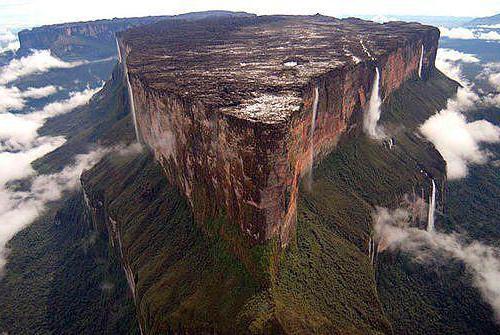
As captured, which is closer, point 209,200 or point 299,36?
point 209,200

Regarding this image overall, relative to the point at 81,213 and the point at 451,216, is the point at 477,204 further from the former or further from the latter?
the point at 81,213

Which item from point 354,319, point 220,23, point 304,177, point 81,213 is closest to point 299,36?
point 220,23

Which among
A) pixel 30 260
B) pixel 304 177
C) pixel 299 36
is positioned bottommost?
pixel 30 260

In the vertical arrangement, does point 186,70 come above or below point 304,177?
above

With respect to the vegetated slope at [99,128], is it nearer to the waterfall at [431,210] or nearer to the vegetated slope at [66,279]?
the vegetated slope at [66,279]

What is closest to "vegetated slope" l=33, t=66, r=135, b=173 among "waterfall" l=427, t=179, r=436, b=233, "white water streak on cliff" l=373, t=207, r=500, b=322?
"white water streak on cliff" l=373, t=207, r=500, b=322

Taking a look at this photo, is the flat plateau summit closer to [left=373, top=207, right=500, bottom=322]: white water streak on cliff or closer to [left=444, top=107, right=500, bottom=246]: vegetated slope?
[left=373, top=207, right=500, bottom=322]: white water streak on cliff

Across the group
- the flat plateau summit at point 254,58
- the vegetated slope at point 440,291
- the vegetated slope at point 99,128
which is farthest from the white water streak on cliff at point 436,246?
the vegetated slope at point 99,128
